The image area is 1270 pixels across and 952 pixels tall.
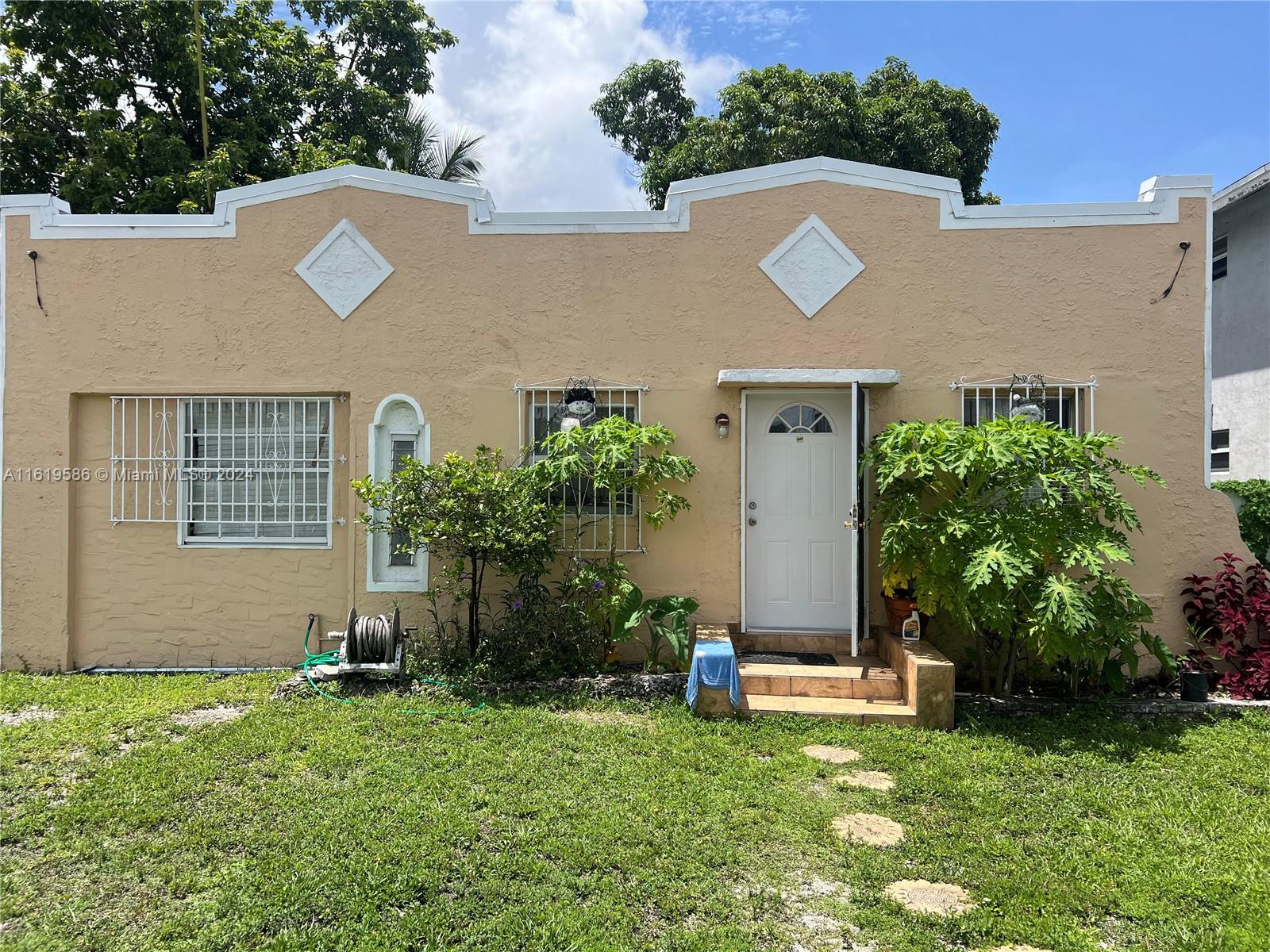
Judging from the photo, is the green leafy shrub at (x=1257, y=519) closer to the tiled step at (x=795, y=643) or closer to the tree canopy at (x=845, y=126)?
the tiled step at (x=795, y=643)

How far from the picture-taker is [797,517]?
6.39 metres

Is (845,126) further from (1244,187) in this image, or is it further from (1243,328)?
(1243,328)

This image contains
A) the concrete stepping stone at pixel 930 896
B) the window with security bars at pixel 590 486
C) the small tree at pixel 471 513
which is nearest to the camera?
the concrete stepping stone at pixel 930 896

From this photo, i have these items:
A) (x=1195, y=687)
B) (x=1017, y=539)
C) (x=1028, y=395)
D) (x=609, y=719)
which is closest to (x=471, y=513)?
(x=609, y=719)

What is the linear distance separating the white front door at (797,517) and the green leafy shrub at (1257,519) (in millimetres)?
5118

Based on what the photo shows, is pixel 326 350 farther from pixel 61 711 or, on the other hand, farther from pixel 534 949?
pixel 534 949

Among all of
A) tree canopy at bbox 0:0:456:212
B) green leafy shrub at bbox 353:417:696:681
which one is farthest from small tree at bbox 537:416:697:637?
tree canopy at bbox 0:0:456:212

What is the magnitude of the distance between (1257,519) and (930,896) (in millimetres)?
7830

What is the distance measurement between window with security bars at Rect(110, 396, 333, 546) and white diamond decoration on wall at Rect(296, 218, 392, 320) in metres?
0.94

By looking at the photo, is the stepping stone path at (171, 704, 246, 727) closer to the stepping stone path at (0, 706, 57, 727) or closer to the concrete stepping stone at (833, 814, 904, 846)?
the stepping stone path at (0, 706, 57, 727)

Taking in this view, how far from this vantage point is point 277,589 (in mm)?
6461

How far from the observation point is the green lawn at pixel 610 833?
283cm

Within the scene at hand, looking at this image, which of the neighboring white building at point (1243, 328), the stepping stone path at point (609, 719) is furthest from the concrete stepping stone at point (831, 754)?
the neighboring white building at point (1243, 328)

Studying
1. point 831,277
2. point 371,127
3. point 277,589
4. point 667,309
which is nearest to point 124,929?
point 277,589
